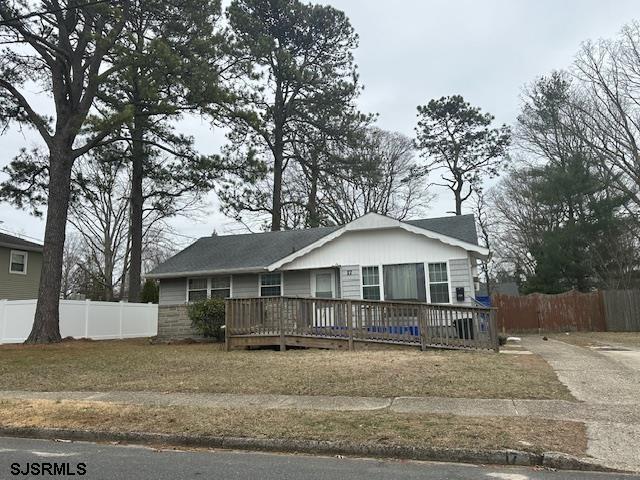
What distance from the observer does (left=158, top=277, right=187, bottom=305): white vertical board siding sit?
64.1 ft

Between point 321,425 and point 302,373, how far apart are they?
3520mm

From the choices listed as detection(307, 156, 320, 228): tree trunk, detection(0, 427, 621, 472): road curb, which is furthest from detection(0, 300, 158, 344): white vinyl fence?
detection(0, 427, 621, 472): road curb

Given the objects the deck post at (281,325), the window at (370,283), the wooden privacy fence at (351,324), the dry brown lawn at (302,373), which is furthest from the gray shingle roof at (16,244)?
the window at (370,283)

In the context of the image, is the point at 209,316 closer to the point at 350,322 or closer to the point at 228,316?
the point at 228,316

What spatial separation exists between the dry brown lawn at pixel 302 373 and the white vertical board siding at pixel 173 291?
6331mm

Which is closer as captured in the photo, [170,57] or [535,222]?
[170,57]

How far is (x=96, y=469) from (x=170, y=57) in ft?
42.1

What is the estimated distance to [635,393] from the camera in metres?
7.64

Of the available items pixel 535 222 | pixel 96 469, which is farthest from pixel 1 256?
pixel 535 222

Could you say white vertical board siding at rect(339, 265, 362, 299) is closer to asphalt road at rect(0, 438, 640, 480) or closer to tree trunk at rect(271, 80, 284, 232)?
asphalt road at rect(0, 438, 640, 480)

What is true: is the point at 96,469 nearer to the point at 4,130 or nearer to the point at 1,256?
the point at 4,130

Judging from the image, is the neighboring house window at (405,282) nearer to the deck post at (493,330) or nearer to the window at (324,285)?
the window at (324,285)

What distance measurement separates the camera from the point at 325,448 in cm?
541

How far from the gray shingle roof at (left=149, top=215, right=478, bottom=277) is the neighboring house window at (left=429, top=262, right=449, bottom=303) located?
1.09 m
